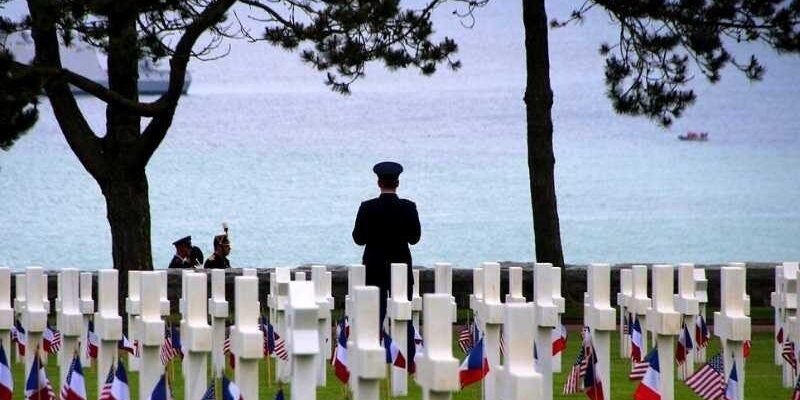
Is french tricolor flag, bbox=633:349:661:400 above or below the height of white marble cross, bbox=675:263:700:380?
below

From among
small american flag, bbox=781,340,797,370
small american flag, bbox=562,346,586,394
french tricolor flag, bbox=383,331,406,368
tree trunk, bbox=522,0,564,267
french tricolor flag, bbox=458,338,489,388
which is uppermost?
tree trunk, bbox=522,0,564,267

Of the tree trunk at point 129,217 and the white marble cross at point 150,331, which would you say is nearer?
the white marble cross at point 150,331

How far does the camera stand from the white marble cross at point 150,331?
26.0ft

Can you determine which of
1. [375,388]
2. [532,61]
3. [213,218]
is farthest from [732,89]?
[375,388]

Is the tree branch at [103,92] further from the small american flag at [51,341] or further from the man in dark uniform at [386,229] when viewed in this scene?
the man in dark uniform at [386,229]

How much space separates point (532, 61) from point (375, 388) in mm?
13788

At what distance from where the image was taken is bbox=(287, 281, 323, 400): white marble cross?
5.83 m

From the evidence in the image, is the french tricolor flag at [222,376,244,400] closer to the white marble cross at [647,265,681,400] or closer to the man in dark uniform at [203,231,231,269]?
the white marble cross at [647,265,681,400]

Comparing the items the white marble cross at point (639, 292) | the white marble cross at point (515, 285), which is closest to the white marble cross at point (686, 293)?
the white marble cross at point (639, 292)

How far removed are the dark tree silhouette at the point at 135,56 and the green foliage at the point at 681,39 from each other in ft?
6.18

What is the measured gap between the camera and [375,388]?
6.16 m

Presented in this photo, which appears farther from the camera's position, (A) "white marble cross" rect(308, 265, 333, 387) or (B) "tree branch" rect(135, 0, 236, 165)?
(B) "tree branch" rect(135, 0, 236, 165)

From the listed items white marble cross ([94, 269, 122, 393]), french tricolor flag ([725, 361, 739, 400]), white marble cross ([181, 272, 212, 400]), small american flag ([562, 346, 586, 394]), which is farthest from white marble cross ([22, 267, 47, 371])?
french tricolor flag ([725, 361, 739, 400])

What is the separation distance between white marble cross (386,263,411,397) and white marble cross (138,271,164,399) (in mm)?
2390
